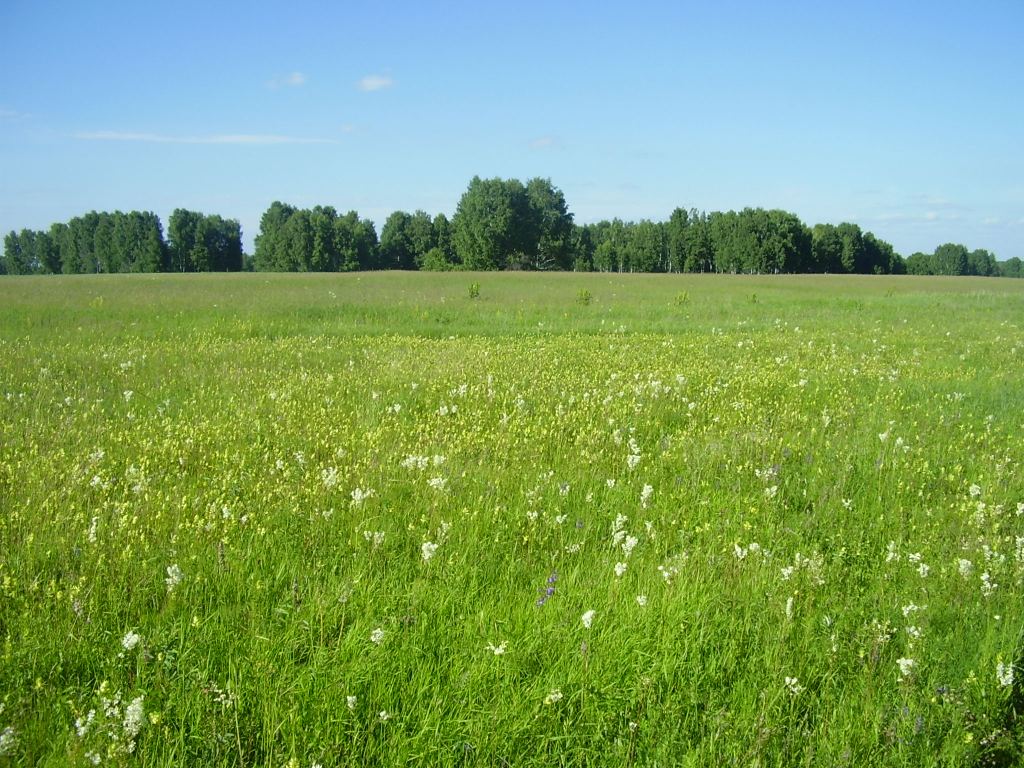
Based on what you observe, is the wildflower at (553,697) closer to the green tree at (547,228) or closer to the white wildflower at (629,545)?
the white wildflower at (629,545)

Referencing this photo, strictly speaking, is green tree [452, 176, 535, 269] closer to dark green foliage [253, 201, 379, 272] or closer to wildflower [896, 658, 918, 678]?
dark green foliage [253, 201, 379, 272]

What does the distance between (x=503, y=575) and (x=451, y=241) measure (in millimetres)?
108607

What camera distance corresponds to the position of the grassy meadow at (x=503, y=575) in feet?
9.22

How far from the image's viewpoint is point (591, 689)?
304 centimetres

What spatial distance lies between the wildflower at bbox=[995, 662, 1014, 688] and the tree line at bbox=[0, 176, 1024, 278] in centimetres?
9241

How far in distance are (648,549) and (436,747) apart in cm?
213

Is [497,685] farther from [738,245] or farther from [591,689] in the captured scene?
[738,245]

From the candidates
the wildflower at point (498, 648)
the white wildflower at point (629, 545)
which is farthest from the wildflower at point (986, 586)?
the wildflower at point (498, 648)

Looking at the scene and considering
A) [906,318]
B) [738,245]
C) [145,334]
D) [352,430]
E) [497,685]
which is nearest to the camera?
[497,685]

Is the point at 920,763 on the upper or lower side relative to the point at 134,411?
lower

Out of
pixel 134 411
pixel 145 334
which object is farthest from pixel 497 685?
pixel 145 334

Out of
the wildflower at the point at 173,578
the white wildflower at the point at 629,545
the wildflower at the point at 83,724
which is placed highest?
the wildflower at the point at 173,578

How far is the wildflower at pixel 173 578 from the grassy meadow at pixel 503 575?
1cm

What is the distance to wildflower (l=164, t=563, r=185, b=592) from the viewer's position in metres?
3.51
